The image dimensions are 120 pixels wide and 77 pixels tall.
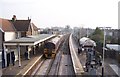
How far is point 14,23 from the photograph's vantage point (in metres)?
43.2

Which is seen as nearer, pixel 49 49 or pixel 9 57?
pixel 9 57

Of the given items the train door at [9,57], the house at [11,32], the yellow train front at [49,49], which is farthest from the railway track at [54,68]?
the house at [11,32]

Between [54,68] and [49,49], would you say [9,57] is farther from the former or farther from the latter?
[49,49]

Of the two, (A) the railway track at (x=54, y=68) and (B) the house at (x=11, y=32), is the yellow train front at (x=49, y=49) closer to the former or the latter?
(A) the railway track at (x=54, y=68)

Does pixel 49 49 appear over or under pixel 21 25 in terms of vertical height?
under

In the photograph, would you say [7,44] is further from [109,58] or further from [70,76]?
[109,58]

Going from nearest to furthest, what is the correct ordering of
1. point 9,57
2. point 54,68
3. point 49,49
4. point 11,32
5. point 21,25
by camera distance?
1. point 9,57
2. point 54,68
3. point 49,49
4. point 11,32
5. point 21,25

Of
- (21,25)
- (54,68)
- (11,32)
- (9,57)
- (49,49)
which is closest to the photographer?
(9,57)

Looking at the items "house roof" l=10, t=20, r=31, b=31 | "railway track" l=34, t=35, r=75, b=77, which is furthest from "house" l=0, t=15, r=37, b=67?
"railway track" l=34, t=35, r=75, b=77

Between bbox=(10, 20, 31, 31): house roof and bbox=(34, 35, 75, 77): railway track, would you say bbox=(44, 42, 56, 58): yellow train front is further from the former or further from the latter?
bbox=(10, 20, 31, 31): house roof

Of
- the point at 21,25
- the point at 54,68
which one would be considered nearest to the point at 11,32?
the point at 21,25

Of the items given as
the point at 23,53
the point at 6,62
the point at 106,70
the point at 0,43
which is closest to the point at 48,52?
the point at 23,53

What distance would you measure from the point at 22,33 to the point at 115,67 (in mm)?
21813

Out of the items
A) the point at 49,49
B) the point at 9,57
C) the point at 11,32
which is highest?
the point at 11,32
